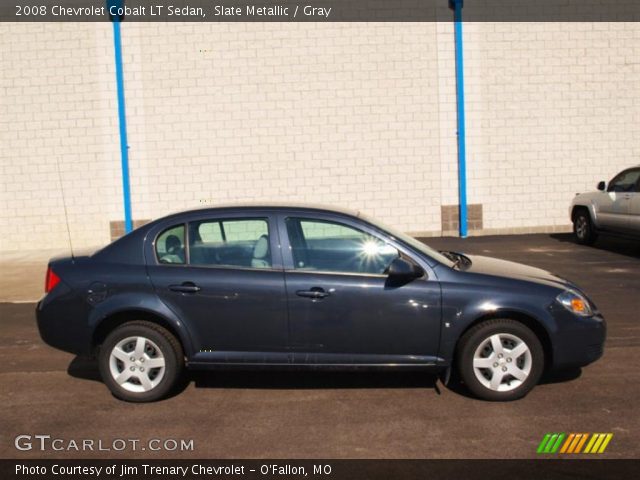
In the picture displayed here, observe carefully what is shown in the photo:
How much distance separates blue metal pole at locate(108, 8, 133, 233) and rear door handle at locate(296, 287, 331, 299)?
34.9ft

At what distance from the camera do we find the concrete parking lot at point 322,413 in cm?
482

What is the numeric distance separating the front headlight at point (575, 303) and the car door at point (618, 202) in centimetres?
776

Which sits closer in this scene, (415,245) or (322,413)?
(322,413)

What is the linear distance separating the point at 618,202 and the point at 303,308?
9406 millimetres

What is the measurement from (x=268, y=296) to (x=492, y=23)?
1192 cm

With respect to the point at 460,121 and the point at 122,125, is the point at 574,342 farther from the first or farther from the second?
the point at 122,125

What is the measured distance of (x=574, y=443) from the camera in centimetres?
479

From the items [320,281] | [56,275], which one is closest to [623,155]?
[320,281]
